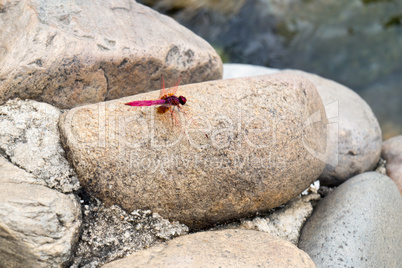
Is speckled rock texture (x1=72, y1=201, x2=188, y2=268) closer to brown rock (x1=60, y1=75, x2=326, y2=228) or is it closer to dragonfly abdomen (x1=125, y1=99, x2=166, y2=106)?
brown rock (x1=60, y1=75, x2=326, y2=228)

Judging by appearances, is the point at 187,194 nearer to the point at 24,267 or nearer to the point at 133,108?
the point at 133,108

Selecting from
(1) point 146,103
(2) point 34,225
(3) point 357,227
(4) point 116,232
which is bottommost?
(3) point 357,227

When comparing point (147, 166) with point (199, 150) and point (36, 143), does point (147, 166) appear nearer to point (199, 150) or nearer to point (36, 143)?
point (199, 150)

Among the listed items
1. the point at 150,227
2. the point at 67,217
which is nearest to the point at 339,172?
the point at 150,227

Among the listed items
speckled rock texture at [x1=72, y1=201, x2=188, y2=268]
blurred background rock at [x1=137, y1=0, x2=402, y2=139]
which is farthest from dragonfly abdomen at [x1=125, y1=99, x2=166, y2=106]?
blurred background rock at [x1=137, y1=0, x2=402, y2=139]

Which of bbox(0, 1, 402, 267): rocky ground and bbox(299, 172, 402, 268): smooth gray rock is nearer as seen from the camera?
bbox(0, 1, 402, 267): rocky ground

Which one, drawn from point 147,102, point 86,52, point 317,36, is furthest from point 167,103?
point 317,36
